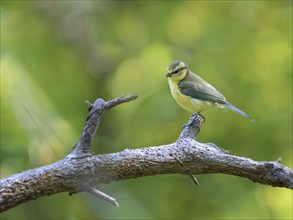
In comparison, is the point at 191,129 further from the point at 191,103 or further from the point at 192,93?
the point at 192,93

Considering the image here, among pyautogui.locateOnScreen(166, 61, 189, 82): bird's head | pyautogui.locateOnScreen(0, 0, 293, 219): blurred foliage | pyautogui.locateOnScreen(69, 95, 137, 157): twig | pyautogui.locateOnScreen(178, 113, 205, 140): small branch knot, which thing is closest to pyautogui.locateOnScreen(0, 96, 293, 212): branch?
pyautogui.locateOnScreen(69, 95, 137, 157): twig

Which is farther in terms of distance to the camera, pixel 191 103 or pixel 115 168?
pixel 191 103

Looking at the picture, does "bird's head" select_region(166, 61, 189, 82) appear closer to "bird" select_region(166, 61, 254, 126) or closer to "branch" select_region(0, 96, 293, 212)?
"bird" select_region(166, 61, 254, 126)

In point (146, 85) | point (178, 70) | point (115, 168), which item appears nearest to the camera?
point (115, 168)

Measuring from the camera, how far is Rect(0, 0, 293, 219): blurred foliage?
3.53 meters

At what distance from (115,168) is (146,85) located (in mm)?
2510

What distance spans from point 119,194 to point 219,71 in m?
1.57

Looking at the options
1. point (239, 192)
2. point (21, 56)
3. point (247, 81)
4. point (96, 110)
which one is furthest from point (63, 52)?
point (96, 110)

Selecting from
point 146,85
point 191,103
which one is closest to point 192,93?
point 191,103

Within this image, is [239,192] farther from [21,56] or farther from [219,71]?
[21,56]

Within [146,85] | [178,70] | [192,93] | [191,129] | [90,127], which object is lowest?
[90,127]

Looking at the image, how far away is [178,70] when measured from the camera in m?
3.31

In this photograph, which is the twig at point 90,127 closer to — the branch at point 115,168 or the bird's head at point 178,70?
the branch at point 115,168

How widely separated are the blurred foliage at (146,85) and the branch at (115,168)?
0.86 metres
